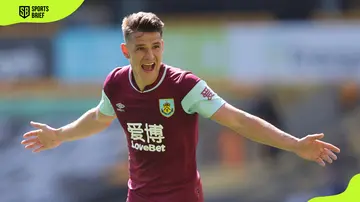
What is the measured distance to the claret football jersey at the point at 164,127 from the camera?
4703mm

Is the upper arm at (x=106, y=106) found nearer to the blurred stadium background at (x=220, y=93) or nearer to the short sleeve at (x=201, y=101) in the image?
the short sleeve at (x=201, y=101)

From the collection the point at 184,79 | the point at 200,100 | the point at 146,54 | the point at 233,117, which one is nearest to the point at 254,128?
the point at 233,117

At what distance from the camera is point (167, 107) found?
4.73 m

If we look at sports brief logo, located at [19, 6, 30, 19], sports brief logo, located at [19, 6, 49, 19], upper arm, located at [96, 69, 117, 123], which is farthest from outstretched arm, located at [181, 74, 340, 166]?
sports brief logo, located at [19, 6, 30, 19]

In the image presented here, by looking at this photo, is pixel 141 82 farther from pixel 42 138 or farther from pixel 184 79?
pixel 42 138

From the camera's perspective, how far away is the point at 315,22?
11.5 metres

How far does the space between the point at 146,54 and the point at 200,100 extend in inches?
16.2

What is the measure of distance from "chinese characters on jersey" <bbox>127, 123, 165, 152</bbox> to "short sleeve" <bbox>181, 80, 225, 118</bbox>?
0.22 m

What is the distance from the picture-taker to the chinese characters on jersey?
4773 mm

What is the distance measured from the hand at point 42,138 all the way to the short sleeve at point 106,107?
40 cm

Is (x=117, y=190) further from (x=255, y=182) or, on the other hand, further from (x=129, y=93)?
(x=129, y=93)

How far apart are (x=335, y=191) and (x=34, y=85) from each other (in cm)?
418

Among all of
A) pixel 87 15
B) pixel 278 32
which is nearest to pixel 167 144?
pixel 278 32

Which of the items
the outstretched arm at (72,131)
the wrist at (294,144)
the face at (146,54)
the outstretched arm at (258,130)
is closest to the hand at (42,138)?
the outstretched arm at (72,131)
